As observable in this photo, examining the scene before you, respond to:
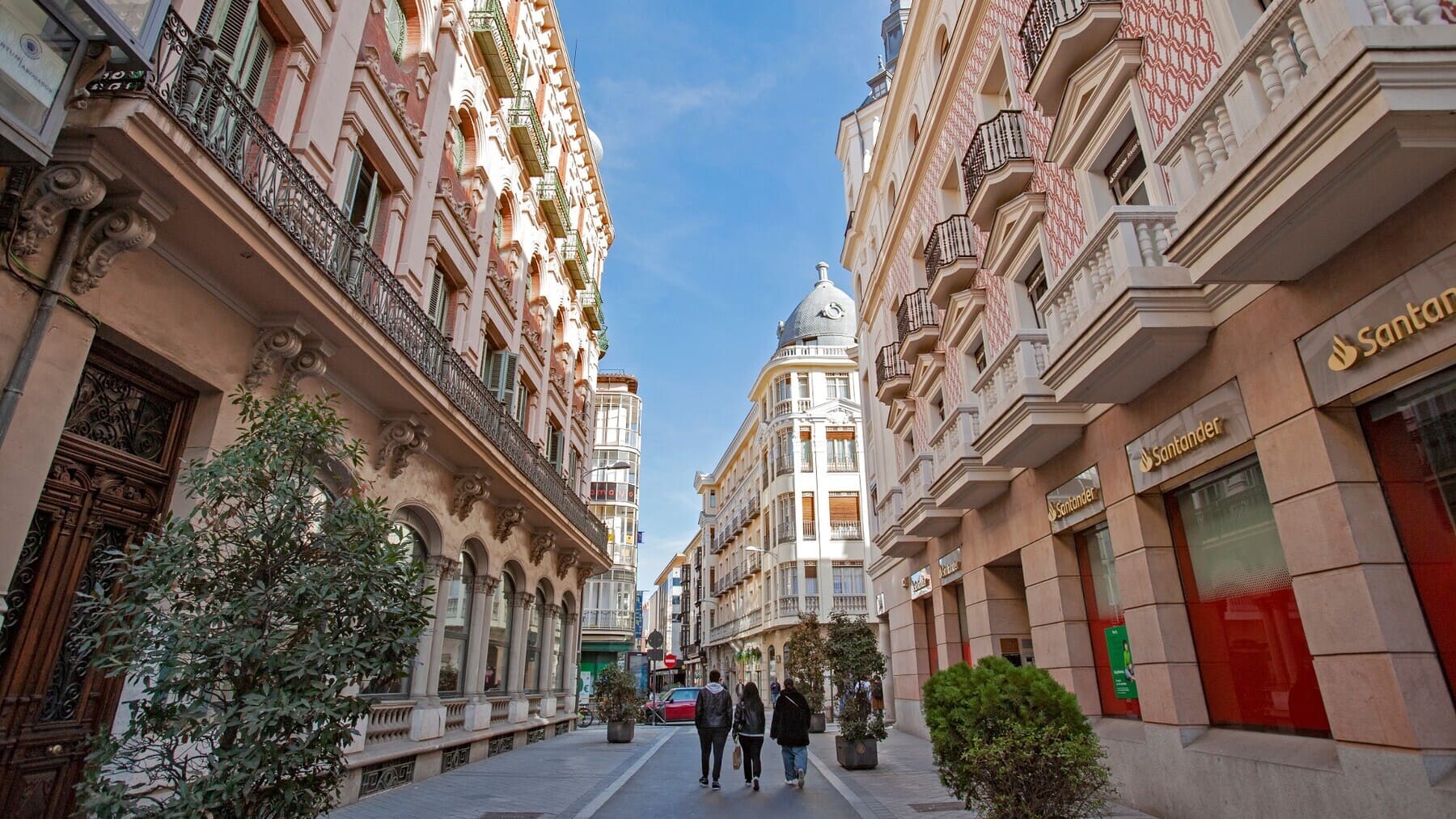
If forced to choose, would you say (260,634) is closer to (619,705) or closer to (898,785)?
(898,785)

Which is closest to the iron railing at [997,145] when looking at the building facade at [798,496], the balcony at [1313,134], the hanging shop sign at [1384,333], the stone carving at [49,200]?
the balcony at [1313,134]

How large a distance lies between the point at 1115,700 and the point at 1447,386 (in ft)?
20.4

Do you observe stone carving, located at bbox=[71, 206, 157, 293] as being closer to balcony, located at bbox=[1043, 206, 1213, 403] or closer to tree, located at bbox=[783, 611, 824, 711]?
balcony, located at bbox=[1043, 206, 1213, 403]

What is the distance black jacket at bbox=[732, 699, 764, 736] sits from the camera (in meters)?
10.8

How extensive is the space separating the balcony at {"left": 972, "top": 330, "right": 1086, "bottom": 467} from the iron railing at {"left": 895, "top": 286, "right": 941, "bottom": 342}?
504cm

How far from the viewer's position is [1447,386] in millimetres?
5164

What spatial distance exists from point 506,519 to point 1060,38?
13.0 m

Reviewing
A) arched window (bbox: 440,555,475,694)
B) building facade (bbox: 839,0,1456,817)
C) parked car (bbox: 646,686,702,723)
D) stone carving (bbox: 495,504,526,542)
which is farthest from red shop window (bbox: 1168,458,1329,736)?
parked car (bbox: 646,686,702,723)

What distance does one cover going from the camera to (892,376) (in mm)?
19344

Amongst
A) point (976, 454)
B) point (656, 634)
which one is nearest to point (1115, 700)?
point (976, 454)

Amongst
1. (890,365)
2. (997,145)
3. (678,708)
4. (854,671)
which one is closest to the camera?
(997,145)

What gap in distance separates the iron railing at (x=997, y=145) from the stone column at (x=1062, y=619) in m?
6.14

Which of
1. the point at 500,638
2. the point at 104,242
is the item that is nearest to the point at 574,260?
the point at 500,638

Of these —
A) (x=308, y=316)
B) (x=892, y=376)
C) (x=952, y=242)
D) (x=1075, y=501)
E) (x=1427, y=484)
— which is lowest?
(x=1427, y=484)
